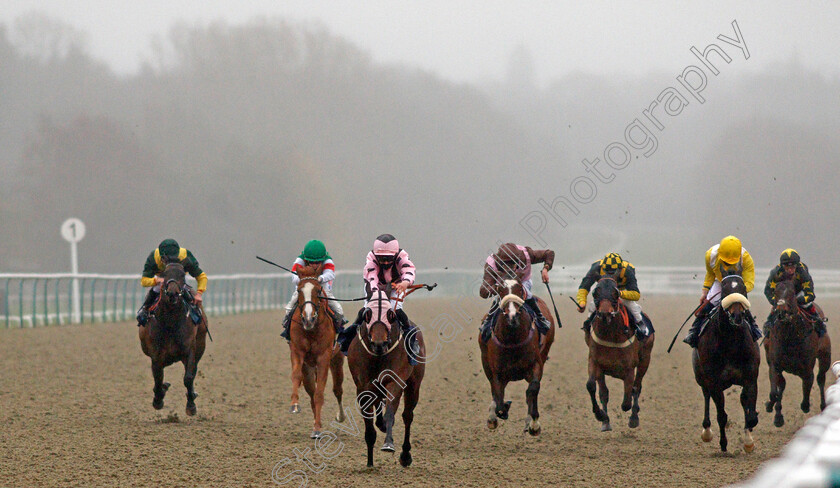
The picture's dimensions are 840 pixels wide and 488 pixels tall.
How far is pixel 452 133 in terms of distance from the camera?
234ft

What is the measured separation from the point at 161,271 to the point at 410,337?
162 inches

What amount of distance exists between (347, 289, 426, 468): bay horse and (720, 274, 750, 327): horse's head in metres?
2.70

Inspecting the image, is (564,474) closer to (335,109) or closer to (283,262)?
(283,262)

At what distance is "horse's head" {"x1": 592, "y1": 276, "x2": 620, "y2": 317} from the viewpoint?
32.3 feet

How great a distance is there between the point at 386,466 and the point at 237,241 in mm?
39204

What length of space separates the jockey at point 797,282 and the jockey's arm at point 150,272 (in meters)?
6.64

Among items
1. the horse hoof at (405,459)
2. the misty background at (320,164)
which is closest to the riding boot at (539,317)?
the horse hoof at (405,459)

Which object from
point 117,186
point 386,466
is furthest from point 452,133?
point 386,466

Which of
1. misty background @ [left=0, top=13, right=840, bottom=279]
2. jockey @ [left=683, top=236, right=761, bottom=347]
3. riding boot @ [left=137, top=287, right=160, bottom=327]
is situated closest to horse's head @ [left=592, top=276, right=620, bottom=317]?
jockey @ [left=683, top=236, right=761, bottom=347]

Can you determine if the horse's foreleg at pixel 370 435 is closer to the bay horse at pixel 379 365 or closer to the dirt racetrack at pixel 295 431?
the bay horse at pixel 379 365

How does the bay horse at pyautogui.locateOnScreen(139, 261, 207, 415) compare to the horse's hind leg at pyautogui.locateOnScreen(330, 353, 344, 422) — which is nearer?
the horse's hind leg at pyautogui.locateOnScreen(330, 353, 344, 422)

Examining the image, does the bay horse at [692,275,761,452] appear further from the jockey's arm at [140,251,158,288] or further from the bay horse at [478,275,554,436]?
the jockey's arm at [140,251,158,288]

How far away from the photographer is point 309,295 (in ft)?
30.3

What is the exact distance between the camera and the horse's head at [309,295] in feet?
30.0
